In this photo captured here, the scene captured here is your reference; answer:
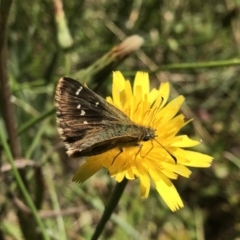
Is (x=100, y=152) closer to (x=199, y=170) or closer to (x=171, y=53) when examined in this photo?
(x=199, y=170)

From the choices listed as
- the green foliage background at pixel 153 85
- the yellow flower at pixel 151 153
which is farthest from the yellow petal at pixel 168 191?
the green foliage background at pixel 153 85

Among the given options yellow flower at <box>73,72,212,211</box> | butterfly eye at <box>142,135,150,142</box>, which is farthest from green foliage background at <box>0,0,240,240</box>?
butterfly eye at <box>142,135,150,142</box>

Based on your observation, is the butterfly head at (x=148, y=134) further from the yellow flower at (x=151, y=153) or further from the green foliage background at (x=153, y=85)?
the green foliage background at (x=153, y=85)

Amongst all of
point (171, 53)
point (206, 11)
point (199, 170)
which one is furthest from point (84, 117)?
point (206, 11)

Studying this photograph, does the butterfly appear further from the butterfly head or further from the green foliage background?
the green foliage background

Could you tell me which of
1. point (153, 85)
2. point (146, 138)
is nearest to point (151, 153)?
point (146, 138)

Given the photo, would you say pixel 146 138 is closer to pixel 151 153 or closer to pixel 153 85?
pixel 151 153
